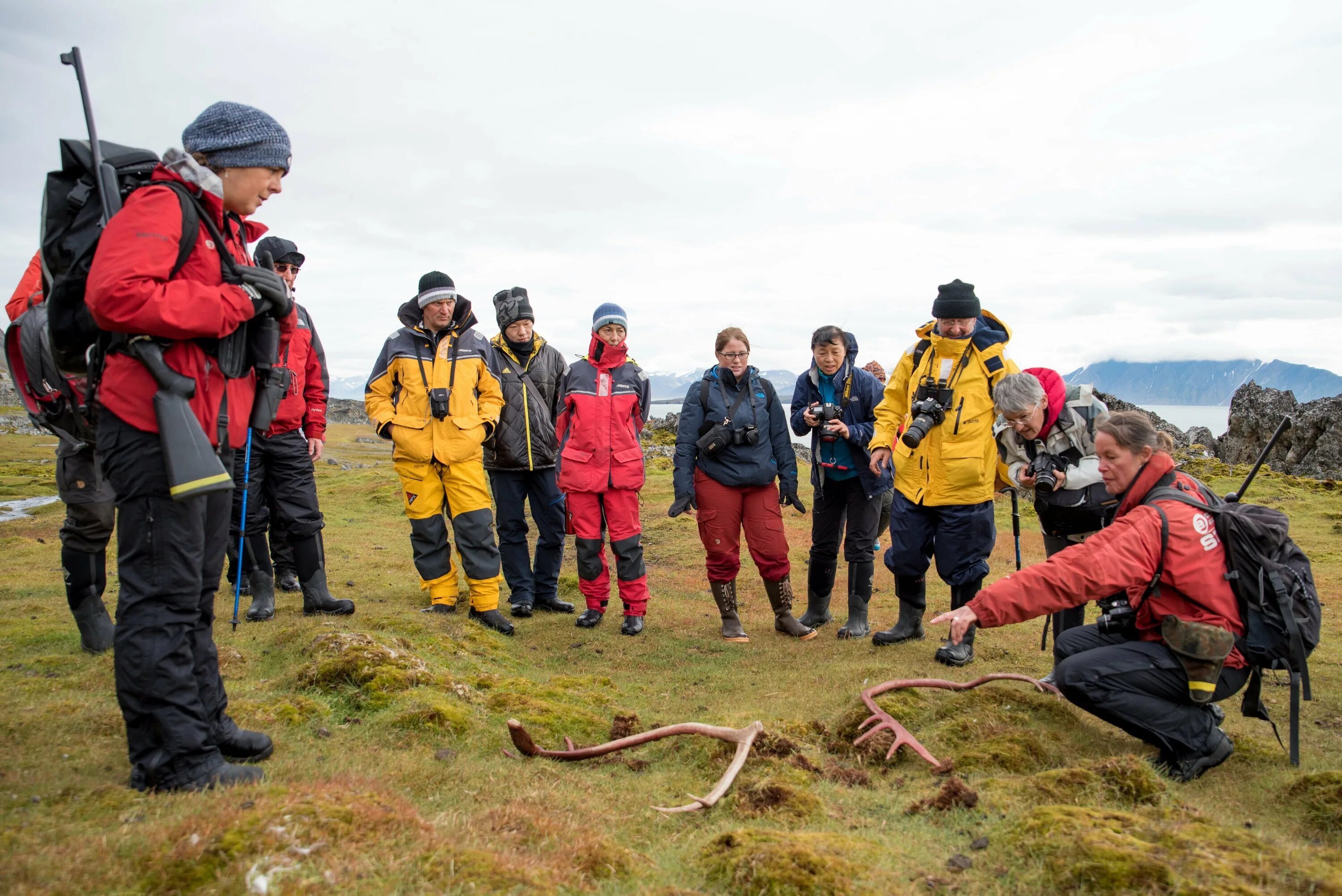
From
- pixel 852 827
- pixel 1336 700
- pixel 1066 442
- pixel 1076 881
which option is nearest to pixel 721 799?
pixel 852 827

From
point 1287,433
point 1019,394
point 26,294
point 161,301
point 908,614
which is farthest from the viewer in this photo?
point 1287,433

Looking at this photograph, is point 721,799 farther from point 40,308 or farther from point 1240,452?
point 1240,452

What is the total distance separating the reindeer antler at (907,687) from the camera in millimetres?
4707

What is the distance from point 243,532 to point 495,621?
238 cm

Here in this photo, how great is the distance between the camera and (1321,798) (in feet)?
13.0

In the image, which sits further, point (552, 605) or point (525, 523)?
point (552, 605)

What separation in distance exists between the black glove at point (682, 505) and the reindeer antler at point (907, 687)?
2791 mm

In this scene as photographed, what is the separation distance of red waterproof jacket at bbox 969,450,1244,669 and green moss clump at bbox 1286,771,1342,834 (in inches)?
Result: 25.4

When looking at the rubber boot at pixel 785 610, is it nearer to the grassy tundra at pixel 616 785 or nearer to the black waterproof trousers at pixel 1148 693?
the grassy tundra at pixel 616 785

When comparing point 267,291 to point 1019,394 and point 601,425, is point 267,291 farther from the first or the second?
point 1019,394

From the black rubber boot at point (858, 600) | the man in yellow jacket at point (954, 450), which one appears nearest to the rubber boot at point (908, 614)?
the man in yellow jacket at point (954, 450)

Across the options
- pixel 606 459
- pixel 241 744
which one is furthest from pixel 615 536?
pixel 241 744

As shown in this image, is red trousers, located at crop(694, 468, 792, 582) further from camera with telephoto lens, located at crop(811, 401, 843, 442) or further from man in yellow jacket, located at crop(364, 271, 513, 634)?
man in yellow jacket, located at crop(364, 271, 513, 634)

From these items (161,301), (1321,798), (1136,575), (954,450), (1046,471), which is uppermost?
(161,301)
